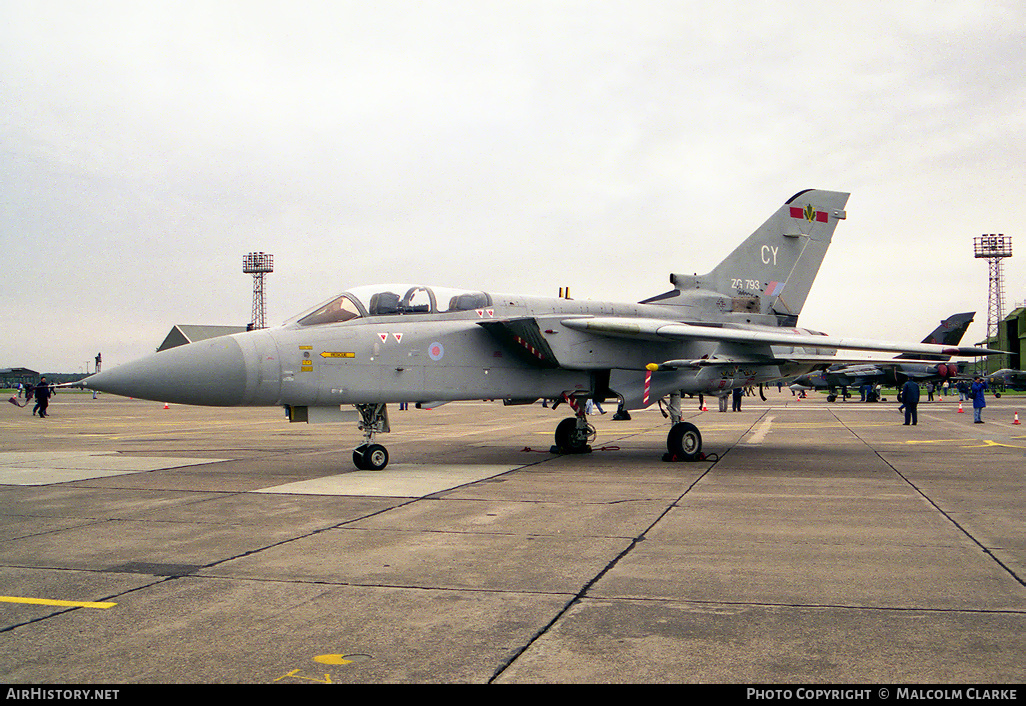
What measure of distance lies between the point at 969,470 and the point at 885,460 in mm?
1671

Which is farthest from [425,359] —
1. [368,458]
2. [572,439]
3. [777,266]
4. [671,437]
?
[777,266]

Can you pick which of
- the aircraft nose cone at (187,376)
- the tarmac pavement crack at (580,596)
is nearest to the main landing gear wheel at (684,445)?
the tarmac pavement crack at (580,596)

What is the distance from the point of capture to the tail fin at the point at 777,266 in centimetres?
1545

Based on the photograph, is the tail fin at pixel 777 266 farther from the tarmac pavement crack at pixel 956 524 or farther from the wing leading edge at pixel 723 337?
the tarmac pavement crack at pixel 956 524

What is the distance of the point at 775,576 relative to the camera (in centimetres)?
510

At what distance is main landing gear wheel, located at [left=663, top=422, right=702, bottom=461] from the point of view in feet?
43.0

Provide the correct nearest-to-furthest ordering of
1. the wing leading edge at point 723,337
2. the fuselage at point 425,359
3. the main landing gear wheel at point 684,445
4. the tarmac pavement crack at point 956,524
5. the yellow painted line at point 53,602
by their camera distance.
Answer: the yellow painted line at point 53,602 < the tarmac pavement crack at point 956,524 < the fuselage at point 425,359 < the wing leading edge at point 723,337 < the main landing gear wheel at point 684,445

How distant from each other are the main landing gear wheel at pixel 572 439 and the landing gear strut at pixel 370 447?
14.3 feet

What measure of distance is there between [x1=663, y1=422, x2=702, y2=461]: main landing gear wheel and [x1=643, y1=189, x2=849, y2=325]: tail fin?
3050mm

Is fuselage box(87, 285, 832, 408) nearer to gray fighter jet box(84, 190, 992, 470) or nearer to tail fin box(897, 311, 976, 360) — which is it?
gray fighter jet box(84, 190, 992, 470)

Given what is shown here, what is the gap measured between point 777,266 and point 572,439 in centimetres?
578

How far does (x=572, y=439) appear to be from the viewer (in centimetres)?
1473

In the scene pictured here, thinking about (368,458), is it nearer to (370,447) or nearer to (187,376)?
(370,447)

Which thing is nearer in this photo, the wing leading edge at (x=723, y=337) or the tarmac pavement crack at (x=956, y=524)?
the tarmac pavement crack at (x=956, y=524)
